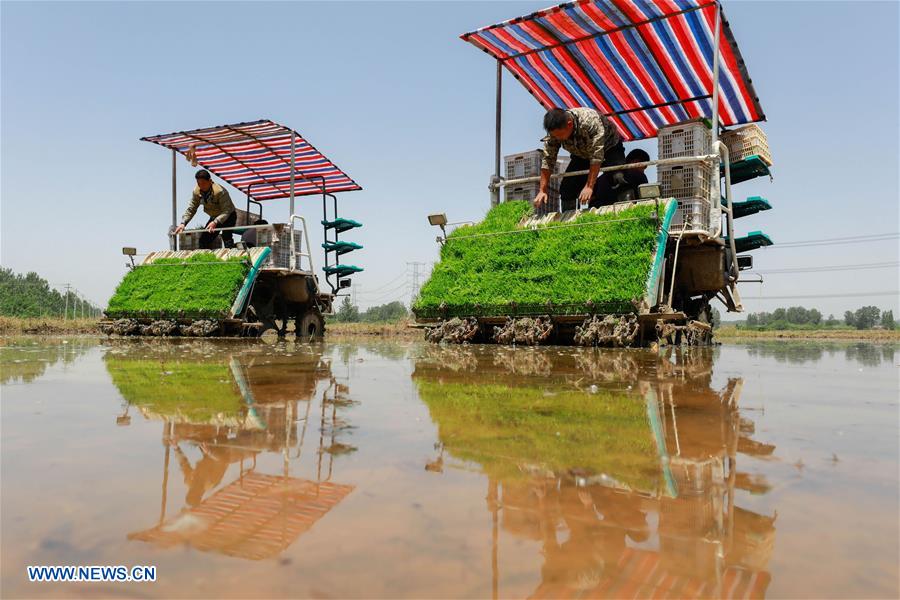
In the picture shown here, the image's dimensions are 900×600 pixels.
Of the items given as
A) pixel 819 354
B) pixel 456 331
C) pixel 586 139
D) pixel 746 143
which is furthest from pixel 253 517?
pixel 746 143

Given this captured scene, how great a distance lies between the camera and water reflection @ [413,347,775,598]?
3.01 feet

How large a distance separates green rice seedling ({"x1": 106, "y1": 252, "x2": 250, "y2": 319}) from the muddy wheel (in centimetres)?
172

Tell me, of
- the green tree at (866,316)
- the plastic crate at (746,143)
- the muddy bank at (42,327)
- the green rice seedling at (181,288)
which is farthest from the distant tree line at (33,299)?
the green tree at (866,316)

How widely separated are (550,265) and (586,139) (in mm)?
1638

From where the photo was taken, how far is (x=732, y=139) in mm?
8547

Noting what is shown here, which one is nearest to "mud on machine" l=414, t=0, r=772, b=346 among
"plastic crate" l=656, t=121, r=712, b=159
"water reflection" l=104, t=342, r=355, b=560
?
"plastic crate" l=656, t=121, r=712, b=159

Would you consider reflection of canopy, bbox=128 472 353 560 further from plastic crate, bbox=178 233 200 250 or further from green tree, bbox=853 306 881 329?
green tree, bbox=853 306 881 329

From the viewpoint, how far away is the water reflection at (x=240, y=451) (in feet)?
3.50

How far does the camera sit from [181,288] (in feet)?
Result: 29.8

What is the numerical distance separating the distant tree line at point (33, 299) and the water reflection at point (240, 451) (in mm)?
37987

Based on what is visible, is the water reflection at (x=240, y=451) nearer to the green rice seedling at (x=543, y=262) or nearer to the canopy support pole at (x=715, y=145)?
the green rice seedling at (x=543, y=262)

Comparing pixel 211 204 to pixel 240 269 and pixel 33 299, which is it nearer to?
pixel 240 269

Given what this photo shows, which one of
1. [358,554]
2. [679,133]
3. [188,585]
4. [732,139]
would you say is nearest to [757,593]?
[358,554]

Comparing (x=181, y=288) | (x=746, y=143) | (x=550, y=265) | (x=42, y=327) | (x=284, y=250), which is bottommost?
(x=42, y=327)
